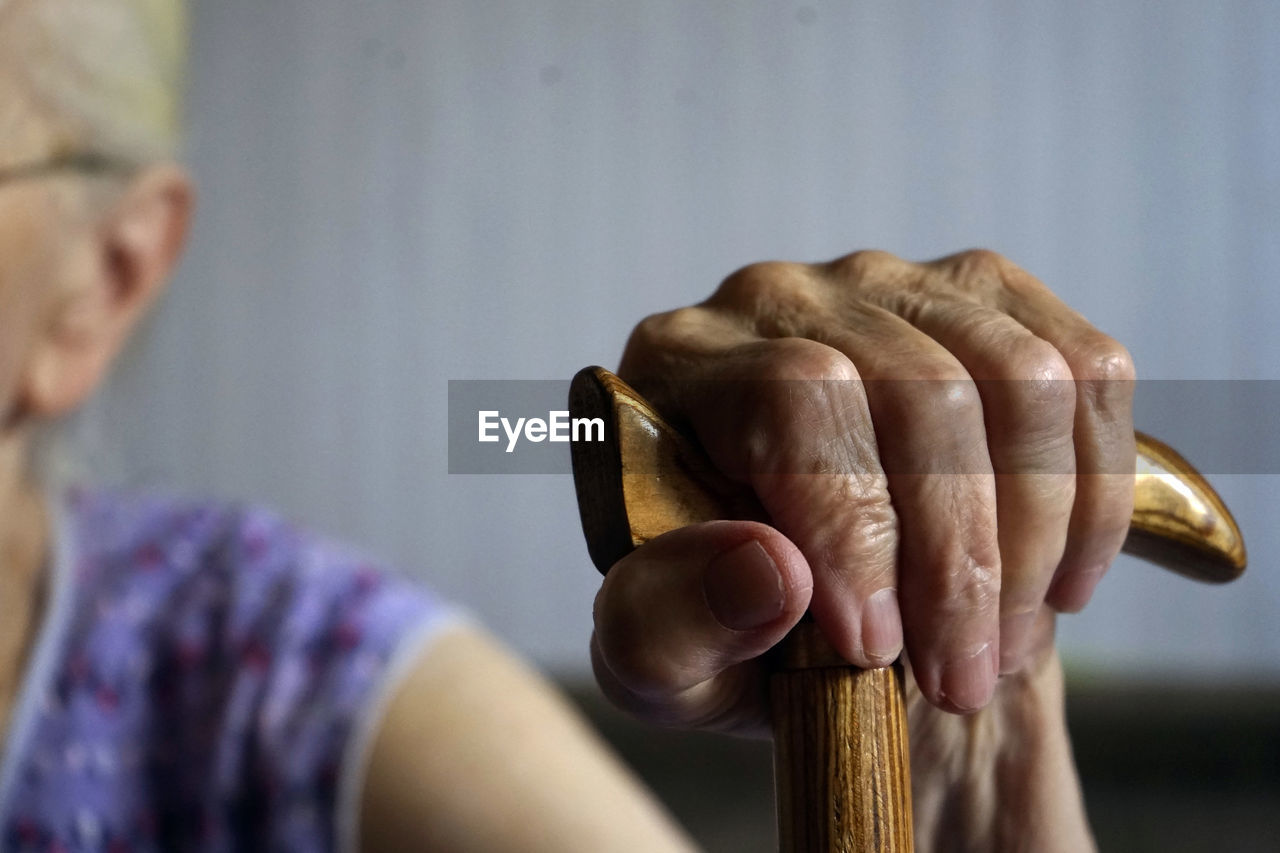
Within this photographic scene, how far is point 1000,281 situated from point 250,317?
160cm

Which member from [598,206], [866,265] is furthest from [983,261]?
[598,206]

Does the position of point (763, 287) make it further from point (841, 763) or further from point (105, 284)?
point (105, 284)

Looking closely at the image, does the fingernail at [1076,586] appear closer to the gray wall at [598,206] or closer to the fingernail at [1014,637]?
the fingernail at [1014,637]

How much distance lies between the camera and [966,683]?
1.03ft

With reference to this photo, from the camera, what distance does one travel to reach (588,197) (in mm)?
1546

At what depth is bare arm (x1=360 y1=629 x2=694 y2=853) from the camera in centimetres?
71

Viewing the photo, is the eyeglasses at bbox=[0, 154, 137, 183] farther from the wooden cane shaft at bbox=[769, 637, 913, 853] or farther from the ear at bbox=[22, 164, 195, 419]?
the wooden cane shaft at bbox=[769, 637, 913, 853]

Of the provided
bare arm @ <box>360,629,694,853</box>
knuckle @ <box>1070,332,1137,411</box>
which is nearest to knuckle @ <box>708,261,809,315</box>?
knuckle @ <box>1070,332,1137,411</box>

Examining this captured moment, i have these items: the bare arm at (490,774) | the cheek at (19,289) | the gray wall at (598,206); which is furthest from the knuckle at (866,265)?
the gray wall at (598,206)

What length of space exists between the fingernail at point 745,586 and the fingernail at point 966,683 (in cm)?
8

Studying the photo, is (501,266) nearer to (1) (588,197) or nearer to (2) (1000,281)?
(1) (588,197)

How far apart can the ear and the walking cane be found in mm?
743

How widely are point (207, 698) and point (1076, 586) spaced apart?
70 centimetres

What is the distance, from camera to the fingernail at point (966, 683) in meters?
0.31
